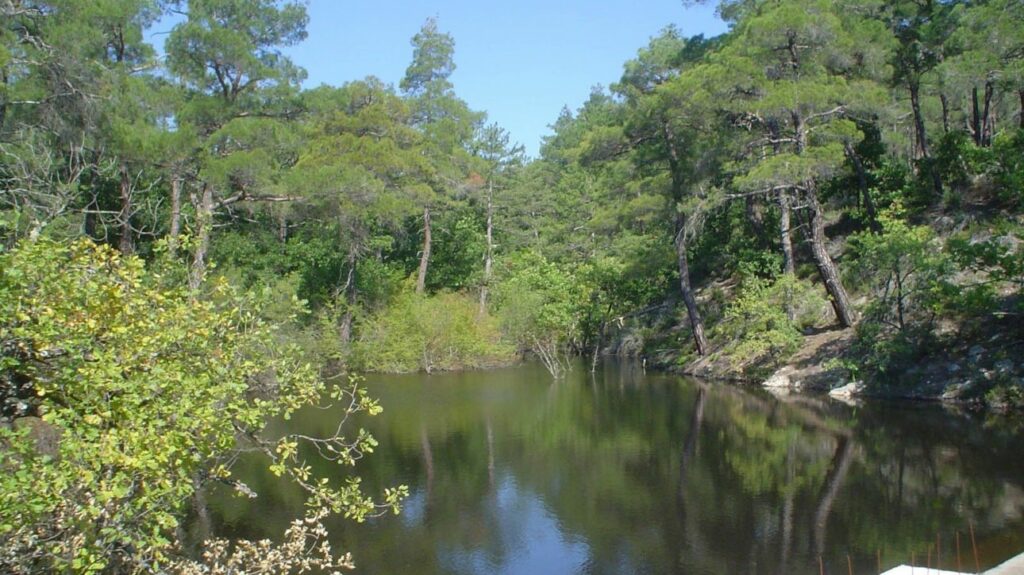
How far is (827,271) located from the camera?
22.3 m

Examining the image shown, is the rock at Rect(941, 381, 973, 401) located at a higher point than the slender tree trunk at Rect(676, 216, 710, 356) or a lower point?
lower

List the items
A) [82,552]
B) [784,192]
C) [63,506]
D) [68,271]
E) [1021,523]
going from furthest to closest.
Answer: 1. [784,192]
2. [1021,523]
3. [68,271]
4. [63,506]
5. [82,552]

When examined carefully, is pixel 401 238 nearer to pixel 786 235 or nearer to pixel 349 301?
pixel 349 301

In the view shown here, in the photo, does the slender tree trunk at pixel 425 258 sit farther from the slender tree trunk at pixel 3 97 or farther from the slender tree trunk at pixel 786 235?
the slender tree trunk at pixel 3 97

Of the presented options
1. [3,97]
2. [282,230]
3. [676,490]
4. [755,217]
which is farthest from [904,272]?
[282,230]

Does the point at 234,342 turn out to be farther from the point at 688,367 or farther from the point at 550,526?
the point at 688,367

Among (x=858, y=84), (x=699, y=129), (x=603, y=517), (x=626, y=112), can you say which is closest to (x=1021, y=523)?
(x=603, y=517)

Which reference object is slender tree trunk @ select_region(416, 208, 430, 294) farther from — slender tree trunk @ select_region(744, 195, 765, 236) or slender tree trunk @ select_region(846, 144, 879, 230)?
slender tree trunk @ select_region(846, 144, 879, 230)

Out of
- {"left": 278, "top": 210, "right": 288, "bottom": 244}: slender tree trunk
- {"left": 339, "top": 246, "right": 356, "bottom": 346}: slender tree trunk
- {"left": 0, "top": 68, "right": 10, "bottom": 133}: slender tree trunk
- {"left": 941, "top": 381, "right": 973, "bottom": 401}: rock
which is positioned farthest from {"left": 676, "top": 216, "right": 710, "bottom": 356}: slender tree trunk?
{"left": 0, "top": 68, "right": 10, "bottom": 133}: slender tree trunk

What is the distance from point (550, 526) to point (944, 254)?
12953 millimetres

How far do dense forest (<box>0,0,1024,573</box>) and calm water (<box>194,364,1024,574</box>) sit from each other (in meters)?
1.19

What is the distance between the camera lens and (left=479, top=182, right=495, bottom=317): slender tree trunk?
3338 centimetres

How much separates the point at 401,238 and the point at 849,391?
65.5 ft

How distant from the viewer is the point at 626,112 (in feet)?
86.9
